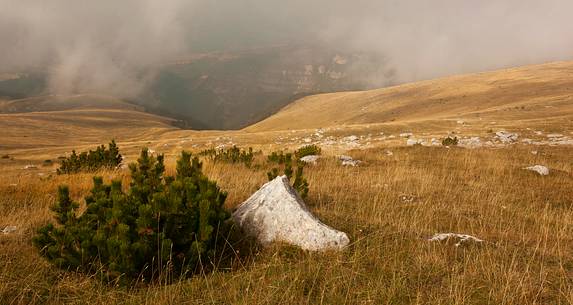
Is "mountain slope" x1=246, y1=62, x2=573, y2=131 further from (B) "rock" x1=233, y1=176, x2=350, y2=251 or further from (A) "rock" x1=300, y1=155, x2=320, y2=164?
(B) "rock" x1=233, y1=176, x2=350, y2=251

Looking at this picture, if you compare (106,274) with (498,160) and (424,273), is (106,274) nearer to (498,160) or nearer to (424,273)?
(424,273)

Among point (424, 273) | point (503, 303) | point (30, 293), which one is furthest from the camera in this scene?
point (424, 273)

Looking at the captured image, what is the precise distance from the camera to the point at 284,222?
4.96m

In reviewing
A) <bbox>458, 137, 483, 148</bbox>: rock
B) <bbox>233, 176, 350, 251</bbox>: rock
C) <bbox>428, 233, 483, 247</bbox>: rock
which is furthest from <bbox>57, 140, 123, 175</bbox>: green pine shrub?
<bbox>458, 137, 483, 148</bbox>: rock

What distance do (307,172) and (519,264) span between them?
278 inches

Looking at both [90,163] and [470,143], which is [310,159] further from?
→ [470,143]

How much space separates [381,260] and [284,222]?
4.41ft

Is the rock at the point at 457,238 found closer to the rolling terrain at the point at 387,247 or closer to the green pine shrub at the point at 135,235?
the rolling terrain at the point at 387,247

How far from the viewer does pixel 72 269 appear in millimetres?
4043

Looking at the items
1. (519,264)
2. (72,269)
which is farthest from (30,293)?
(519,264)

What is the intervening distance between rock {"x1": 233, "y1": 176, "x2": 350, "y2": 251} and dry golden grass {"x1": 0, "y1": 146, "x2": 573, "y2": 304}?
229 mm

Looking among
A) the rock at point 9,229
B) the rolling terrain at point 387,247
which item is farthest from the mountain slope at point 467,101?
the rock at point 9,229

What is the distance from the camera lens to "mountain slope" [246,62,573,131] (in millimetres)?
51019

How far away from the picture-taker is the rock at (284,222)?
462 centimetres
